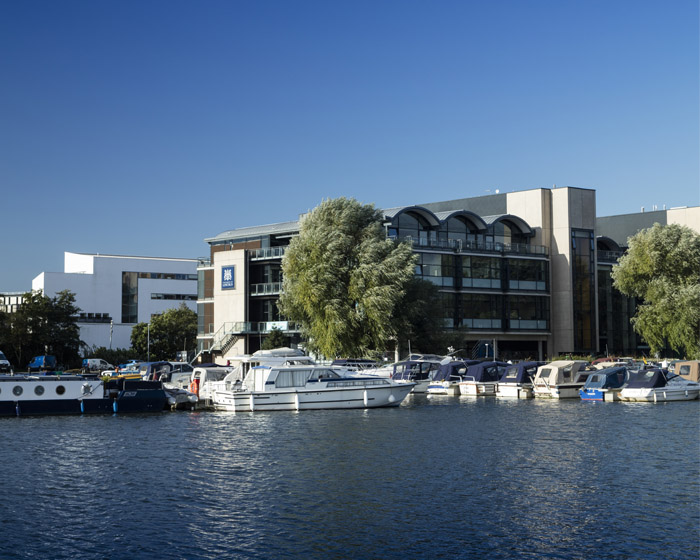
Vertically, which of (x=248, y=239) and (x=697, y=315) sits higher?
(x=248, y=239)

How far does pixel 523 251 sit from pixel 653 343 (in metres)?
18.1

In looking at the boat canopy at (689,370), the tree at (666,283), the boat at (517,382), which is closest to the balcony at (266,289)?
the boat at (517,382)

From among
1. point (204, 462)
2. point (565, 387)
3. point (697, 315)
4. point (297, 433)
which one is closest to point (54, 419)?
point (297, 433)

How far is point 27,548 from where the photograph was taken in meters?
19.8

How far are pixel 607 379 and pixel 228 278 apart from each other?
49452 millimetres

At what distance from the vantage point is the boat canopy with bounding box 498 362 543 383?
62656 millimetres

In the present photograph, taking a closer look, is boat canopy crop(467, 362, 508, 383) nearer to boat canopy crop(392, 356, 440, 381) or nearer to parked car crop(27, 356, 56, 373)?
boat canopy crop(392, 356, 440, 381)

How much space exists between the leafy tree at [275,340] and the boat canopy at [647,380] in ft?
128

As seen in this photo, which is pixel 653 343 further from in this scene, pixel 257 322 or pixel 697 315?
pixel 257 322

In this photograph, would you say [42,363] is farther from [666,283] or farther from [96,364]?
[666,283]

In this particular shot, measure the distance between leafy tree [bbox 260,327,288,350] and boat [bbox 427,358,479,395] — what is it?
23.4 m

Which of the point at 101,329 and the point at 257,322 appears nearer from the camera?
the point at 257,322

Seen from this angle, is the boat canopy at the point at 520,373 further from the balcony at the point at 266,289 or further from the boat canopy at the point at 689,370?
the balcony at the point at 266,289

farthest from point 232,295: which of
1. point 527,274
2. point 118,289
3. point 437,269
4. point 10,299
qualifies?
point 10,299
